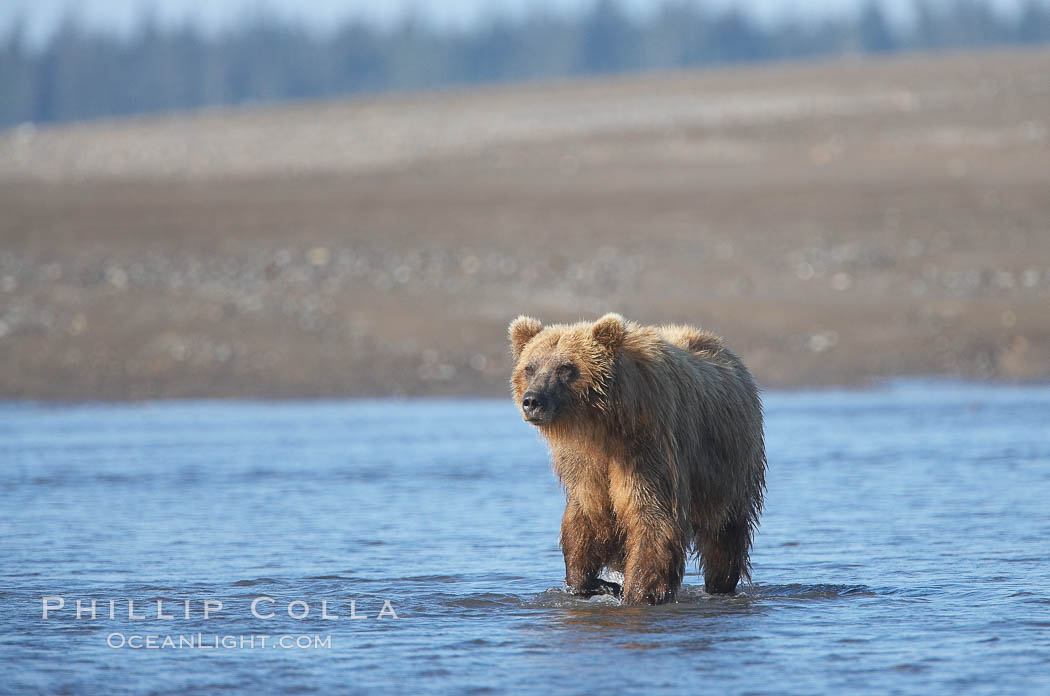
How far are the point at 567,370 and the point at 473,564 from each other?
198 cm

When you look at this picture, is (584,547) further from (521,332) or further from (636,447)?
(521,332)

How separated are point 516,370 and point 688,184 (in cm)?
1812

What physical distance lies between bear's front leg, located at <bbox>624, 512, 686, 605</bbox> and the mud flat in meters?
9.94

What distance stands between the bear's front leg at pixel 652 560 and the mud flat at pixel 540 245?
9.94 meters

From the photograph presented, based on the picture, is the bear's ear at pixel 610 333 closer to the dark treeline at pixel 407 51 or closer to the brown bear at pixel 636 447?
the brown bear at pixel 636 447

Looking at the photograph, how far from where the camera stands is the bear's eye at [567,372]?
7297 millimetres

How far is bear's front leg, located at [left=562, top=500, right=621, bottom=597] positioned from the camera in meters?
7.57

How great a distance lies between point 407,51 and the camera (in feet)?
265

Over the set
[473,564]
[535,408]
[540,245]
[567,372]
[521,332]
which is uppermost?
[540,245]

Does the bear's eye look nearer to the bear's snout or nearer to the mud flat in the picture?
the bear's snout

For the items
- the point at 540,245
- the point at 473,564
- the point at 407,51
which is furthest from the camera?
the point at 407,51

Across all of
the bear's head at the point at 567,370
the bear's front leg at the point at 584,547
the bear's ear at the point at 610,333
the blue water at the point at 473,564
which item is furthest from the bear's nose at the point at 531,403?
the blue water at the point at 473,564

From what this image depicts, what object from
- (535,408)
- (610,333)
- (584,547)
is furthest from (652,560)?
(610,333)

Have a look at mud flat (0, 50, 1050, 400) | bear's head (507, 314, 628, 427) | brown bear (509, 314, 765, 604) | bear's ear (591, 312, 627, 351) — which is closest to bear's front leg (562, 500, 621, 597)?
brown bear (509, 314, 765, 604)
